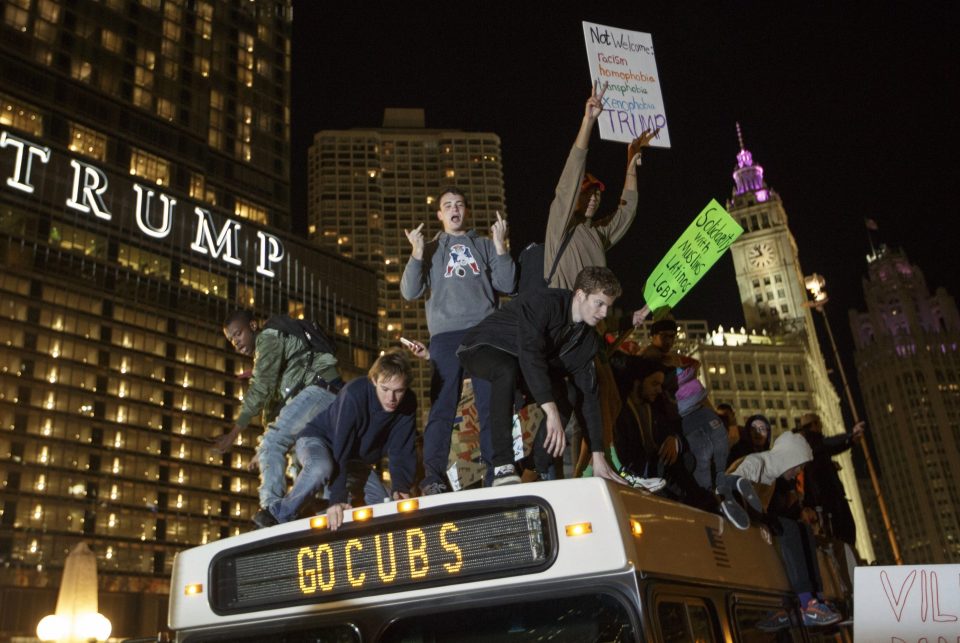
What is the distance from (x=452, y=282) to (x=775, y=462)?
2.90 metres

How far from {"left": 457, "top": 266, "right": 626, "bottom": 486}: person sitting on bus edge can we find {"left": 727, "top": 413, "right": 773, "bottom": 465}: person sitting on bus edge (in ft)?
10.9

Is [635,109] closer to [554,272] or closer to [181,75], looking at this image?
[554,272]

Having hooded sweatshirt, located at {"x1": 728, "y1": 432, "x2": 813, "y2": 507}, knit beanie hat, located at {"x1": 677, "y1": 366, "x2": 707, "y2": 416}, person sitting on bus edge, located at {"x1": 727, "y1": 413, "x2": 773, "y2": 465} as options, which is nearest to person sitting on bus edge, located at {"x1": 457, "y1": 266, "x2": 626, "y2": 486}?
hooded sweatshirt, located at {"x1": 728, "y1": 432, "x2": 813, "y2": 507}

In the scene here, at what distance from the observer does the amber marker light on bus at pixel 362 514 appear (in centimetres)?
449

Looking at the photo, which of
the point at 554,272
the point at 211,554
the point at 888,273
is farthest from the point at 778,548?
the point at 888,273

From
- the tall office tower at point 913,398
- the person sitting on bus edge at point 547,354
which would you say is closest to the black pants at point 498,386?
the person sitting on bus edge at point 547,354

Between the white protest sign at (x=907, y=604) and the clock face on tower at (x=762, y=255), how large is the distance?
139051 millimetres

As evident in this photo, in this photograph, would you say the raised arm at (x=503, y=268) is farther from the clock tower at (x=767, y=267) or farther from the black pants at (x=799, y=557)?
the clock tower at (x=767, y=267)

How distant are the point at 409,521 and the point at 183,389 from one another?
91879 mm

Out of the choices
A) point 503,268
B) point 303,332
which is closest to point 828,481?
point 503,268

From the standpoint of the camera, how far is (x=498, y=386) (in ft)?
18.2

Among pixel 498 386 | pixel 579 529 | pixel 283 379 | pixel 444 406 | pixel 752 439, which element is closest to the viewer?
pixel 579 529

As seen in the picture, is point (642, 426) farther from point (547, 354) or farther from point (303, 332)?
point (303, 332)

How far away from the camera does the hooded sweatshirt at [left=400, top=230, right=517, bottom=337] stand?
711 cm
